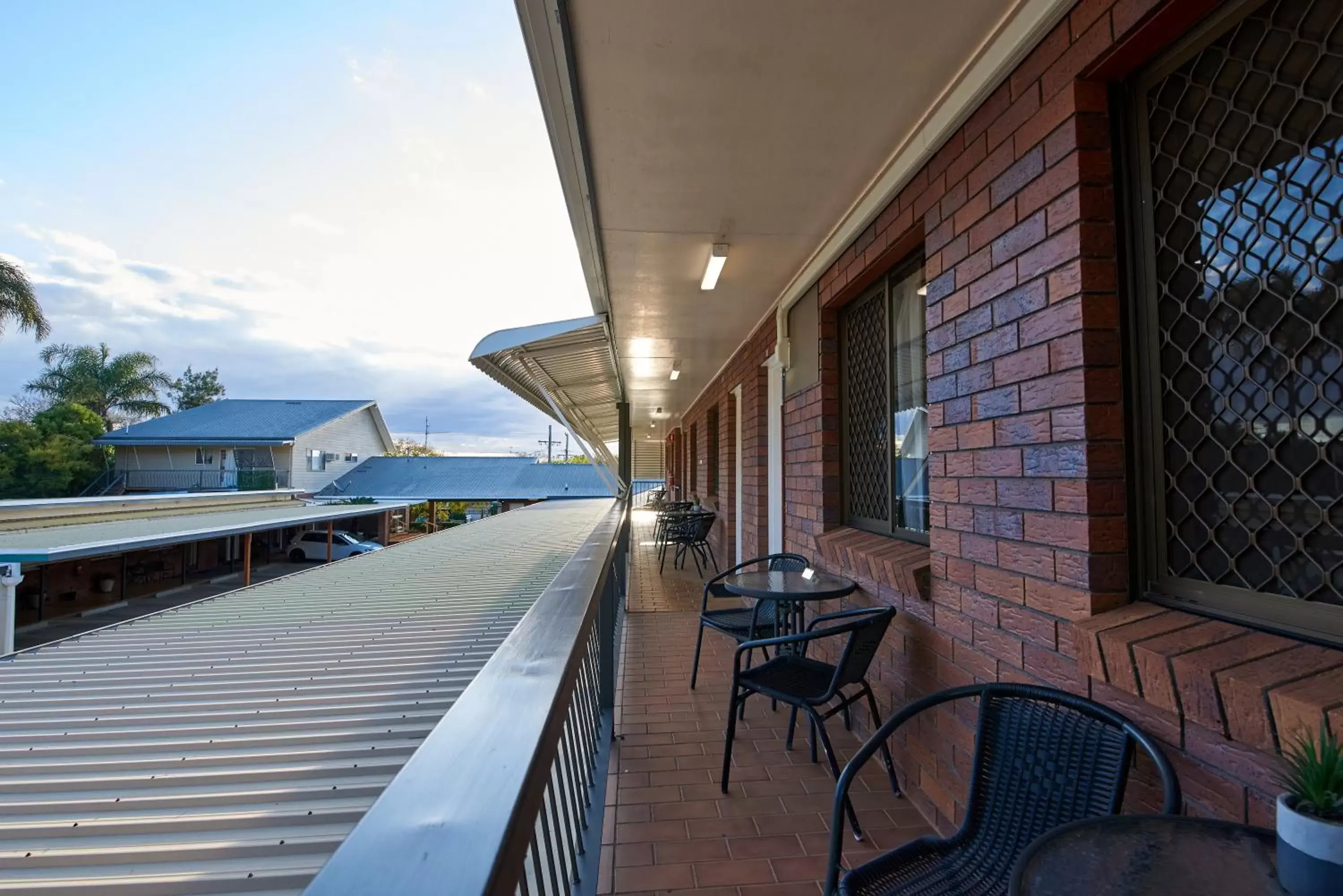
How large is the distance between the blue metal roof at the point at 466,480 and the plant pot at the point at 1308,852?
23.7m

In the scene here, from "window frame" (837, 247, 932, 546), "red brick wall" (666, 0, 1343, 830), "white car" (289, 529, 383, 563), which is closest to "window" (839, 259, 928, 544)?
"window frame" (837, 247, 932, 546)

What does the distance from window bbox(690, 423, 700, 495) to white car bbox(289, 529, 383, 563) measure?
12.9 meters

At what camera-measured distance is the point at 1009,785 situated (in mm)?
1465

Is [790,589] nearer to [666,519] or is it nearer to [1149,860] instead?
[1149,860]

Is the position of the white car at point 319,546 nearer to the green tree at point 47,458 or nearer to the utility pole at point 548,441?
the green tree at point 47,458

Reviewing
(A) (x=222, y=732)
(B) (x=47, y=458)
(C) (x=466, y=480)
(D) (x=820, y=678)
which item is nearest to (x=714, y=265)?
(D) (x=820, y=678)

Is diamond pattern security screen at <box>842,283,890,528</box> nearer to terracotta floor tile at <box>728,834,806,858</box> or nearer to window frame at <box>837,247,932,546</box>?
window frame at <box>837,247,932,546</box>

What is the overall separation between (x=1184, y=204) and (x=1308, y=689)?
104cm

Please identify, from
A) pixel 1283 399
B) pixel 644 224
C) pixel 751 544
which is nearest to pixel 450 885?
pixel 1283 399

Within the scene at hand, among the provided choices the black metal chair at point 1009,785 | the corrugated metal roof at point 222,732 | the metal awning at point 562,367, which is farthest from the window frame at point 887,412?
the metal awning at point 562,367

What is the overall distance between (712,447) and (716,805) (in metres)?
7.05

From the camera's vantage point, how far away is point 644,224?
3121mm

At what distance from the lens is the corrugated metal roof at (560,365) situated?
5207 mm

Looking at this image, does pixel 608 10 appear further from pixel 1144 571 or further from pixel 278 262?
pixel 278 262
